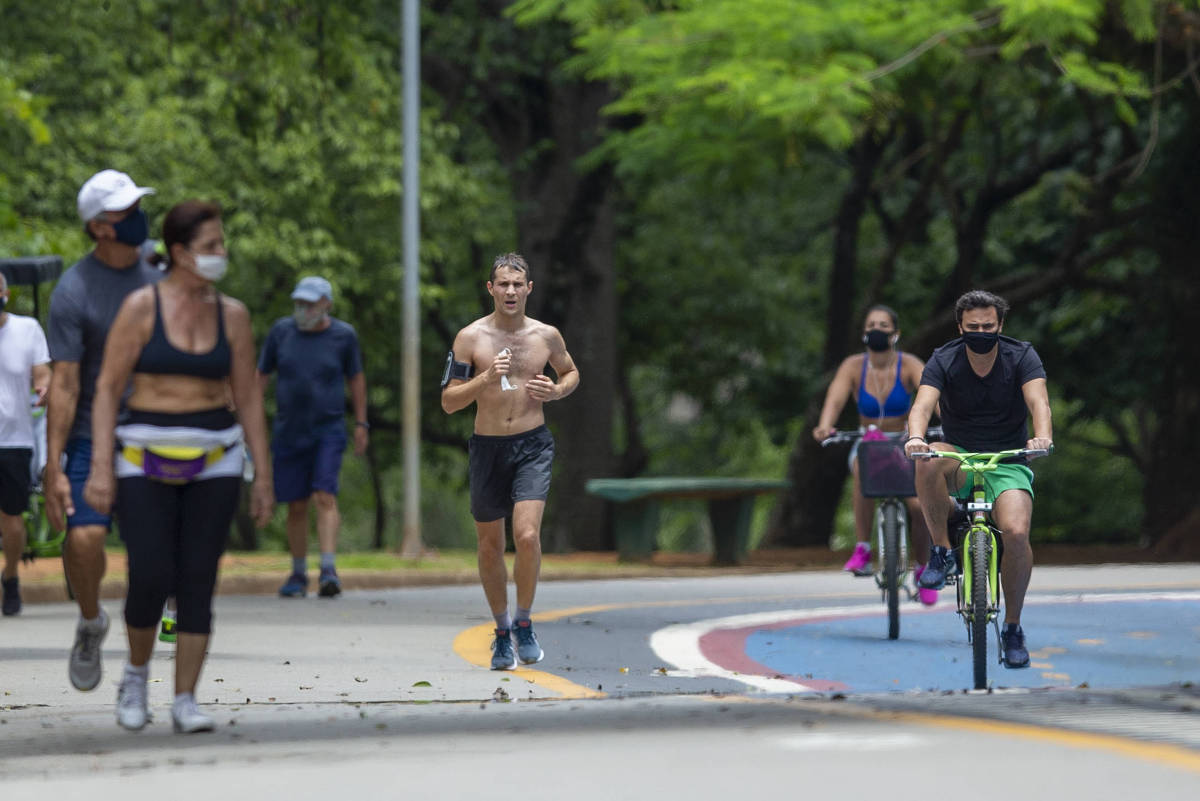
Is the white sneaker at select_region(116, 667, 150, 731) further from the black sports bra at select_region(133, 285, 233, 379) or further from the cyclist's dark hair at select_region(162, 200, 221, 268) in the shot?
the cyclist's dark hair at select_region(162, 200, 221, 268)

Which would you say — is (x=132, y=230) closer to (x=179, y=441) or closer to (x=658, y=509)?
(x=179, y=441)

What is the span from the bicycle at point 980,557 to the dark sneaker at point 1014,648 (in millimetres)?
38

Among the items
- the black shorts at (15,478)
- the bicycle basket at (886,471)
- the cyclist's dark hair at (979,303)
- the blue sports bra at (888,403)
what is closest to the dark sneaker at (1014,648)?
the cyclist's dark hair at (979,303)

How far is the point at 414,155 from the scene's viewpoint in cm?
1953

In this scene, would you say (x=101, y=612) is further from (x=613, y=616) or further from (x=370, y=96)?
(x=370, y=96)

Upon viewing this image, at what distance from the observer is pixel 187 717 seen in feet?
24.0

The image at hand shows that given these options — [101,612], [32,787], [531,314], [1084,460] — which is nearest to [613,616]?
[101,612]

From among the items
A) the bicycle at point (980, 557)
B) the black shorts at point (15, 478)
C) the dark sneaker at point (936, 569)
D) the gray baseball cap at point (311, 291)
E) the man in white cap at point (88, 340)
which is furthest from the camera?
the gray baseball cap at point (311, 291)

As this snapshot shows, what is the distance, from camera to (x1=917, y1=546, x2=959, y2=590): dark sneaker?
10883 mm

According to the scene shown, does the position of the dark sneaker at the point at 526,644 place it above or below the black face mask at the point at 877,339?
below

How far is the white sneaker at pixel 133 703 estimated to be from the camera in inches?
289

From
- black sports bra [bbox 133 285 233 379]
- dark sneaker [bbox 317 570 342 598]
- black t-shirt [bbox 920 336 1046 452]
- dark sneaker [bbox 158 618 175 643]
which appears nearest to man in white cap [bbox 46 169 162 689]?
black sports bra [bbox 133 285 233 379]

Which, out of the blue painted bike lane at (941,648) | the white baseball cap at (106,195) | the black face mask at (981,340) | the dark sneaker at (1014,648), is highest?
the white baseball cap at (106,195)

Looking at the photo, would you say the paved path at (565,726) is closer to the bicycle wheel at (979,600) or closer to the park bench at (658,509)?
the bicycle wheel at (979,600)
